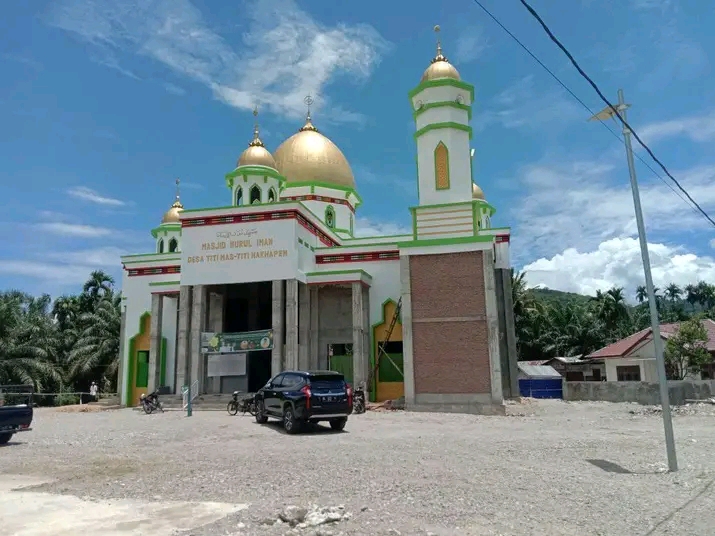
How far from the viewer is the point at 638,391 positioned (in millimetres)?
26359

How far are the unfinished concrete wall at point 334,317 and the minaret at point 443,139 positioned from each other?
642 centimetres

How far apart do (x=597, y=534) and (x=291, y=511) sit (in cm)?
307

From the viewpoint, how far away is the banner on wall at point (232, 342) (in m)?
25.6

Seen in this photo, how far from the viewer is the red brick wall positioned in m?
22.7

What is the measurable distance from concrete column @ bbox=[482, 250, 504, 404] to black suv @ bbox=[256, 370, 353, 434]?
28.3ft

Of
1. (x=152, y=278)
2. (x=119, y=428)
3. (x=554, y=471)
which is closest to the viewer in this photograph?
(x=554, y=471)

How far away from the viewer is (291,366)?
2436 cm

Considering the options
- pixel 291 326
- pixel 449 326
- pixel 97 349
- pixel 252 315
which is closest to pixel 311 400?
pixel 449 326

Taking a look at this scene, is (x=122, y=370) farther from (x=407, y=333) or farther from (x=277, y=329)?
(x=407, y=333)

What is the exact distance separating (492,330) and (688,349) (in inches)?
521

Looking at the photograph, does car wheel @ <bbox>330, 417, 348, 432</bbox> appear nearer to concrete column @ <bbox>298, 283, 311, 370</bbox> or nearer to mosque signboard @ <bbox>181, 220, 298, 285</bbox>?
concrete column @ <bbox>298, 283, 311, 370</bbox>

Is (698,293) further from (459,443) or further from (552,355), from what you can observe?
(459,443)

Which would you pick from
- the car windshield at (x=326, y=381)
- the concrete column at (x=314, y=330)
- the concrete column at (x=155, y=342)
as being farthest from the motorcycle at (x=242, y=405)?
the concrete column at (x=155, y=342)

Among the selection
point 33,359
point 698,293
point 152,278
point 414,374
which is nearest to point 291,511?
point 414,374
